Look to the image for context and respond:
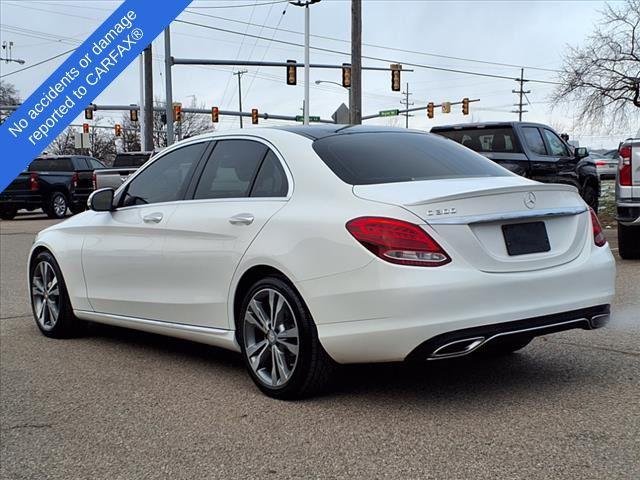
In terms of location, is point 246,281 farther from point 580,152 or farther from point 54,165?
point 54,165

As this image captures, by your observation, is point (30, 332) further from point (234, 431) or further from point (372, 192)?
point (372, 192)

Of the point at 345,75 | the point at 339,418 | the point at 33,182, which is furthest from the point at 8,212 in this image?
the point at 339,418

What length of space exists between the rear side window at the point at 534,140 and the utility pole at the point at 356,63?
294 inches

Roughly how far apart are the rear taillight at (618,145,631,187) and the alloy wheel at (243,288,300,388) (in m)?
6.28

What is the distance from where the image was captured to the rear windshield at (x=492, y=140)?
1372 centimetres

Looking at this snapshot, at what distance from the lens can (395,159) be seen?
4.93m

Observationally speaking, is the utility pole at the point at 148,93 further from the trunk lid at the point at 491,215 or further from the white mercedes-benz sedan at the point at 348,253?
the trunk lid at the point at 491,215

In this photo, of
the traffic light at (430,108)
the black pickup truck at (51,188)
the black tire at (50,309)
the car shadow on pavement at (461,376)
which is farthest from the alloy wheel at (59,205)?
the traffic light at (430,108)

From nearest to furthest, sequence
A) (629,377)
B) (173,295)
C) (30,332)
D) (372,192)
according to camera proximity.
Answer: (372,192) → (629,377) → (173,295) → (30,332)

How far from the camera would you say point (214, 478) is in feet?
11.7

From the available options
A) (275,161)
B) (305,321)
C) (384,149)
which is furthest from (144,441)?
(384,149)

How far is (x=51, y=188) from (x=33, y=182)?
56cm

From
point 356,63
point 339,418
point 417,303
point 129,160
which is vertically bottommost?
point 339,418

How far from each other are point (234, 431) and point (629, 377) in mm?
2361
